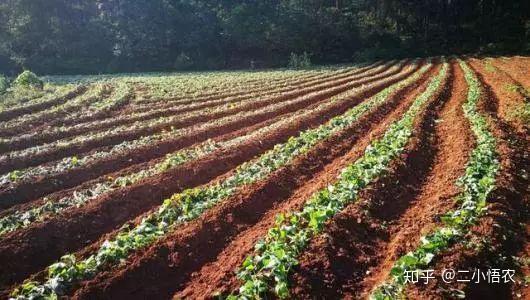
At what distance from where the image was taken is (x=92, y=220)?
9.87 metres

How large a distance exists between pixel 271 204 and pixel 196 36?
51.4m

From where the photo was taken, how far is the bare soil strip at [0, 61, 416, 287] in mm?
8508

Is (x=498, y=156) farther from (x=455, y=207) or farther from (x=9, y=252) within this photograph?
(x=9, y=252)

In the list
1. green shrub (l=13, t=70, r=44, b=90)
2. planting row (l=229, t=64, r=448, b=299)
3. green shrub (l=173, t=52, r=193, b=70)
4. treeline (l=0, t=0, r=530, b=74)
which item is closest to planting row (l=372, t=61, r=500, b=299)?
planting row (l=229, t=64, r=448, b=299)

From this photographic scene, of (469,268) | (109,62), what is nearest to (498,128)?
(469,268)

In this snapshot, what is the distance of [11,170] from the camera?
45.7ft

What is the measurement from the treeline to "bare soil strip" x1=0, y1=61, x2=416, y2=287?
44.7 m

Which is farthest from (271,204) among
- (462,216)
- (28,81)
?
(28,81)

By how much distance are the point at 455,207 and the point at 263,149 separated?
6.76 m

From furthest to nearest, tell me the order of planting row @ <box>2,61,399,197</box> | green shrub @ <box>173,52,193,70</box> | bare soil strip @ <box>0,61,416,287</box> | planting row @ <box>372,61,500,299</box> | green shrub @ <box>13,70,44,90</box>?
green shrub @ <box>173,52,193,70</box>
green shrub @ <box>13,70,44,90</box>
planting row @ <box>2,61,399,197</box>
bare soil strip @ <box>0,61,416,287</box>
planting row @ <box>372,61,500,299</box>

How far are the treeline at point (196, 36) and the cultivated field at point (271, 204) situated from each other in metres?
39.9

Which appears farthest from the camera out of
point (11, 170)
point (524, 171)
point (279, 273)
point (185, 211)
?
point (11, 170)

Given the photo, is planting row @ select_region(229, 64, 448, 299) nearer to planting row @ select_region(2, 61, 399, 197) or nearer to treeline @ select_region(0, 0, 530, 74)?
planting row @ select_region(2, 61, 399, 197)

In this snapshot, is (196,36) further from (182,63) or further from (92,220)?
(92,220)
